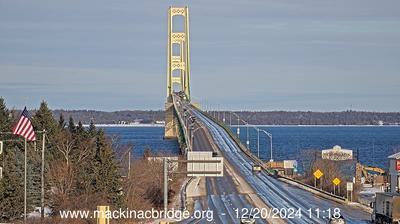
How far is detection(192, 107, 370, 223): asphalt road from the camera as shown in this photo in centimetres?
5716

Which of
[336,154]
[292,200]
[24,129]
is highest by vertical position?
[24,129]

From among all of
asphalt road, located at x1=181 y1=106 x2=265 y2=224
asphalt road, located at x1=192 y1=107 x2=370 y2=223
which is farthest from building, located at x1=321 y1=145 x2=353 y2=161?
asphalt road, located at x1=181 y1=106 x2=265 y2=224

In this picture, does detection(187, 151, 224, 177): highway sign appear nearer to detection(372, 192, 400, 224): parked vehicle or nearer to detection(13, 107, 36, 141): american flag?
detection(372, 192, 400, 224): parked vehicle

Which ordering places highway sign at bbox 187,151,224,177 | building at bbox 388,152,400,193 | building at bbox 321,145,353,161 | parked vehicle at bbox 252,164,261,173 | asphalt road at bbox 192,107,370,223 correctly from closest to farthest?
1. highway sign at bbox 187,151,224,177
2. asphalt road at bbox 192,107,370,223
3. building at bbox 388,152,400,193
4. parked vehicle at bbox 252,164,261,173
5. building at bbox 321,145,353,161

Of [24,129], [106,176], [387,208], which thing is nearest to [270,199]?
[387,208]

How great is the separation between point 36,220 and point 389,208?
19.0 meters

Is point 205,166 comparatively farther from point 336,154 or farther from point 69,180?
point 336,154

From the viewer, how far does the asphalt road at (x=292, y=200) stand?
57.2 metres

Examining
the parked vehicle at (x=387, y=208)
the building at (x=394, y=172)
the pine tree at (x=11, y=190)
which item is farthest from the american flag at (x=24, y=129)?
the building at (x=394, y=172)

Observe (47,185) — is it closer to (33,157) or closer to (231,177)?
(33,157)

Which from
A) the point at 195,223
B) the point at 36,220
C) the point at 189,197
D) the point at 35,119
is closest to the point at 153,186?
the point at 189,197

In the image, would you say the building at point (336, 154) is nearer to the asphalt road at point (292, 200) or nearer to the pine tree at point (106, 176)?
the asphalt road at point (292, 200)

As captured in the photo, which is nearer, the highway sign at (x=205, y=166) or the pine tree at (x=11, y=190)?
the pine tree at (x=11, y=190)

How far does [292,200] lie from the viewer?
69750 mm
